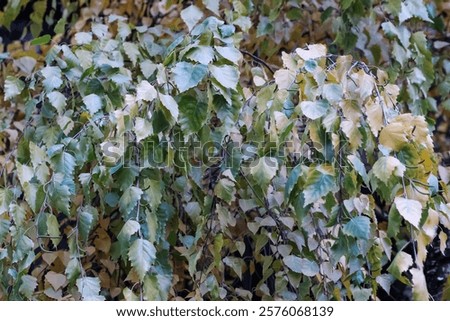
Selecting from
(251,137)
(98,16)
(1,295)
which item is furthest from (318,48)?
(98,16)

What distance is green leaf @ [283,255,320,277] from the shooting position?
129 cm

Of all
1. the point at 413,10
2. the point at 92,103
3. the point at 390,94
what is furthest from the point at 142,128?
the point at 413,10

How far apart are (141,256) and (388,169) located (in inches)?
16.3

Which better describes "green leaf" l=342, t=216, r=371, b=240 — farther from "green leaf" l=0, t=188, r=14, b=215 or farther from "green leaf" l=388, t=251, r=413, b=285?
"green leaf" l=0, t=188, r=14, b=215

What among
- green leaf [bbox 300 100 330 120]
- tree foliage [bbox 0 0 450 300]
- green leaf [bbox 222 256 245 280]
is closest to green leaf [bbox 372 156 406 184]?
tree foliage [bbox 0 0 450 300]

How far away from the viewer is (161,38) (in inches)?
70.7

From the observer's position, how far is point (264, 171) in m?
1.09

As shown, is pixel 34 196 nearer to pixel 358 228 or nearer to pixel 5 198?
pixel 5 198

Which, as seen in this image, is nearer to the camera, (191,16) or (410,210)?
(410,210)

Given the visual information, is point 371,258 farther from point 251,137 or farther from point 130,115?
point 130,115

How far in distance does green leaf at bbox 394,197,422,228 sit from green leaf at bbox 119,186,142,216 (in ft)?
1.41

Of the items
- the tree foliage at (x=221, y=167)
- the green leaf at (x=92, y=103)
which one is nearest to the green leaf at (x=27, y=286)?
the tree foliage at (x=221, y=167)

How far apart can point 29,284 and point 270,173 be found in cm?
53
